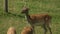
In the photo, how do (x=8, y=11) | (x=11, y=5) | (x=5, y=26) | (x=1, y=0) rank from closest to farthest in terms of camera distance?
1. (x=5, y=26)
2. (x=8, y=11)
3. (x=11, y=5)
4. (x=1, y=0)

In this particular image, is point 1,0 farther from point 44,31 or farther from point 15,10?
point 44,31

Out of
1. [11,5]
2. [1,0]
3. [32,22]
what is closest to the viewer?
[32,22]

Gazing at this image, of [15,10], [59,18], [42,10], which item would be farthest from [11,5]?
[59,18]

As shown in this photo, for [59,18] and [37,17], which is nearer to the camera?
[37,17]

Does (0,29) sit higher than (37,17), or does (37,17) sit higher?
(37,17)

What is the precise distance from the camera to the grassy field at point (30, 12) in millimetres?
7516

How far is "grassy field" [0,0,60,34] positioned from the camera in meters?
7.52

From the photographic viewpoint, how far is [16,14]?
9.12m

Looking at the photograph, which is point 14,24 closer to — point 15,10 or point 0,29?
point 0,29

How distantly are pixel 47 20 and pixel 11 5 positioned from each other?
4.09 meters

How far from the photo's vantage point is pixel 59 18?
28.8ft

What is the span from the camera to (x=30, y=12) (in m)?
9.43

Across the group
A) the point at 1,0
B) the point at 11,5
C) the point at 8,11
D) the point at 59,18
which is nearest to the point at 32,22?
the point at 59,18

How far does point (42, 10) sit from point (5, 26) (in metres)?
2.86
